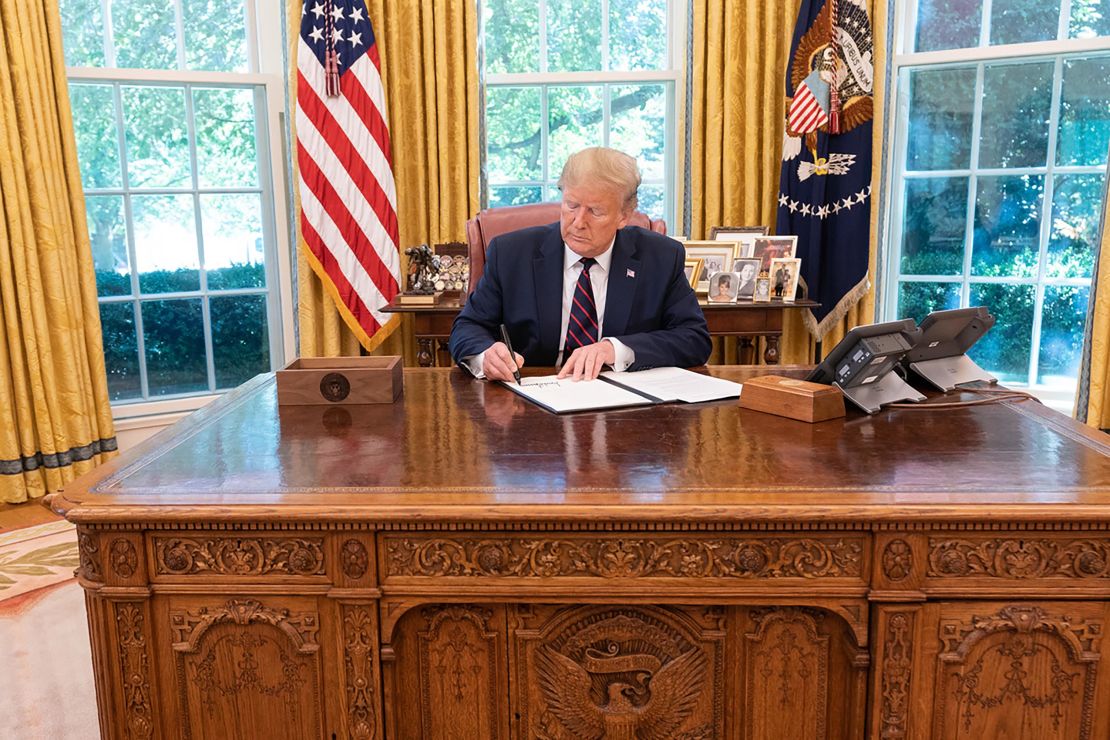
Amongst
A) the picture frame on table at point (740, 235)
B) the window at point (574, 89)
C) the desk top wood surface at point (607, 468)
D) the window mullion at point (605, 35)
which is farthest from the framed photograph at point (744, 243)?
the desk top wood surface at point (607, 468)

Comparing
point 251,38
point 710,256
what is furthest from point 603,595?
point 251,38

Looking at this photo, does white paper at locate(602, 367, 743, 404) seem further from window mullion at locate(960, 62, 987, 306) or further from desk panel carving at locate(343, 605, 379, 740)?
window mullion at locate(960, 62, 987, 306)

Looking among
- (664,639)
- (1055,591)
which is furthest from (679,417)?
(1055,591)

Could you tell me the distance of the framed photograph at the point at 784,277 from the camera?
3.66 metres

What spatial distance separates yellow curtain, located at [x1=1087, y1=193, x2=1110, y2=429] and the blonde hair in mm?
2314

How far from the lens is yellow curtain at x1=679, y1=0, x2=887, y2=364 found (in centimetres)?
379

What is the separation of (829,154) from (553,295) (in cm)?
199

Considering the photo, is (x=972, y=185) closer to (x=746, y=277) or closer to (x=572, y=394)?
(x=746, y=277)

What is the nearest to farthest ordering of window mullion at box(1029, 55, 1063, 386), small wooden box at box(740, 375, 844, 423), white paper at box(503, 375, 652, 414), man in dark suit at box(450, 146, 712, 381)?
1. small wooden box at box(740, 375, 844, 423)
2. white paper at box(503, 375, 652, 414)
3. man in dark suit at box(450, 146, 712, 381)
4. window mullion at box(1029, 55, 1063, 386)

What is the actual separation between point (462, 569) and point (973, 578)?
2.50 ft

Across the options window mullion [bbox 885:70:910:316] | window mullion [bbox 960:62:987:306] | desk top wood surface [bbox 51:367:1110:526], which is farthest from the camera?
window mullion [bbox 885:70:910:316]

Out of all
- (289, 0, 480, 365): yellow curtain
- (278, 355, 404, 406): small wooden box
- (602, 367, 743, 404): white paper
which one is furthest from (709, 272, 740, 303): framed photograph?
(278, 355, 404, 406): small wooden box

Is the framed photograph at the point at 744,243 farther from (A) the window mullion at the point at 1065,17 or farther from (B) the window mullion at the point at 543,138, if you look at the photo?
(A) the window mullion at the point at 1065,17

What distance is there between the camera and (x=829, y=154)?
3812mm
